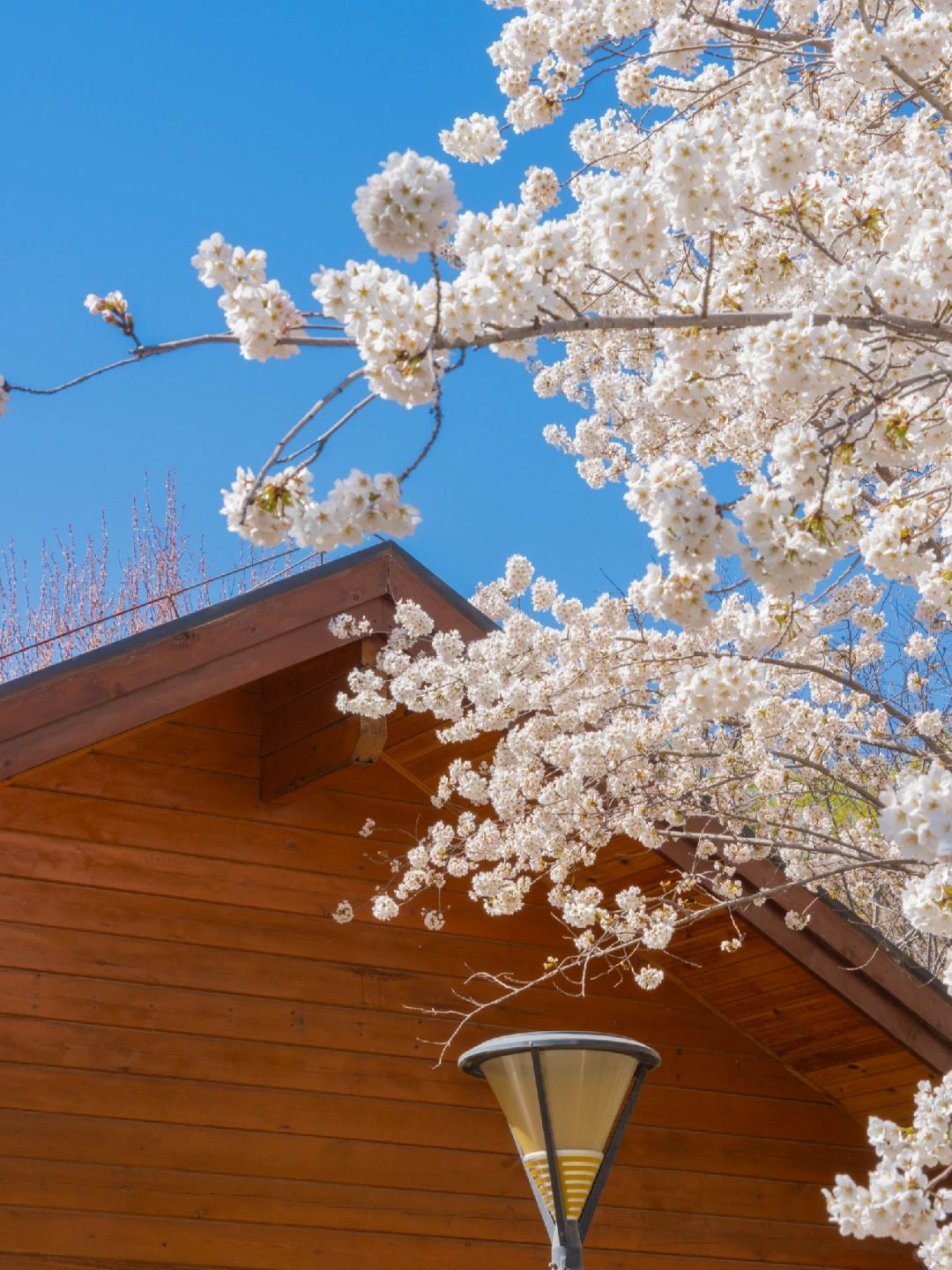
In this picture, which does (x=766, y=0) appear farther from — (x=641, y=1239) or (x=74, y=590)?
(x=74, y=590)

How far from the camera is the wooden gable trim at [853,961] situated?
4.92 m

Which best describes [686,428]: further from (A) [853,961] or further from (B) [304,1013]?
(B) [304,1013]

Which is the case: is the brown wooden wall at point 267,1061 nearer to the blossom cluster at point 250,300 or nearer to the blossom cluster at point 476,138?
the blossom cluster at point 476,138

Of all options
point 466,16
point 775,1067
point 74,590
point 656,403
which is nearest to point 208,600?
point 74,590

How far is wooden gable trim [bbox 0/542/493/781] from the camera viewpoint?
13.2 ft

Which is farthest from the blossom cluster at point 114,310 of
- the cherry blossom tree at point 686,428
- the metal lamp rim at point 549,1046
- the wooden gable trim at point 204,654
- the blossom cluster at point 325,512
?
the metal lamp rim at point 549,1046

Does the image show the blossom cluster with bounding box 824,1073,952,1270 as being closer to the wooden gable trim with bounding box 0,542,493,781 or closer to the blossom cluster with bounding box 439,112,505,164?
the wooden gable trim with bounding box 0,542,493,781

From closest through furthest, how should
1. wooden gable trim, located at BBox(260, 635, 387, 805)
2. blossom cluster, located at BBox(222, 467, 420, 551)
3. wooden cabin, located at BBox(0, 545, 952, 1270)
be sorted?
blossom cluster, located at BBox(222, 467, 420, 551)
wooden cabin, located at BBox(0, 545, 952, 1270)
wooden gable trim, located at BBox(260, 635, 387, 805)

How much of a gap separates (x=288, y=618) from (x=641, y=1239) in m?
2.57

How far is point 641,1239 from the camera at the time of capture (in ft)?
16.9

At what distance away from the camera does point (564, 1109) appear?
10.9ft

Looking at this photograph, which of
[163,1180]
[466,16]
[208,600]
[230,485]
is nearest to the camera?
[230,485]

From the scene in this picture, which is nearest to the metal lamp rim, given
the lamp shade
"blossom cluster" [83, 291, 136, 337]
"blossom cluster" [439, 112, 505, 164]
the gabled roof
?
the lamp shade

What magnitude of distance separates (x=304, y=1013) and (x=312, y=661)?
3.87ft
